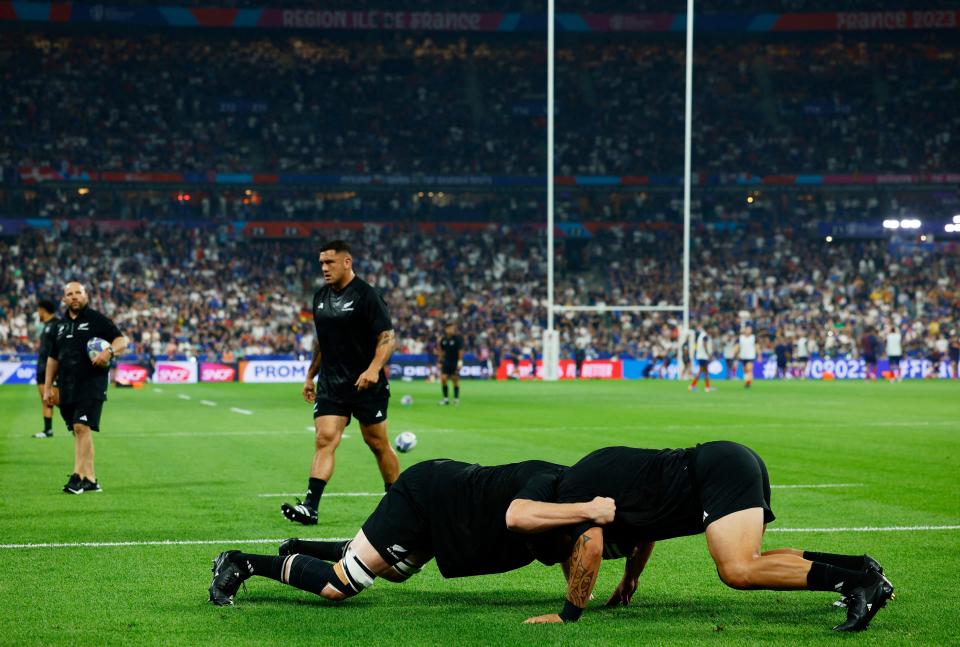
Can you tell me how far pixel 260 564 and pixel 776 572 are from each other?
9.18 ft

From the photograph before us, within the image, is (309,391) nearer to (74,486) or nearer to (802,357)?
(74,486)

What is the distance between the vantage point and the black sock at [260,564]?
22.5 ft

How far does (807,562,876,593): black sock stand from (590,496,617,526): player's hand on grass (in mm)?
1097

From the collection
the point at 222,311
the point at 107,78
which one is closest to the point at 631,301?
the point at 222,311

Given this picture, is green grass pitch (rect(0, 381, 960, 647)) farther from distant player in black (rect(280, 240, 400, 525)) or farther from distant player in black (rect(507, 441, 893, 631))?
distant player in black (rect(280, 240, 400, 525))

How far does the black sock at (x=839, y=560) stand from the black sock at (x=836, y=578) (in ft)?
0.51

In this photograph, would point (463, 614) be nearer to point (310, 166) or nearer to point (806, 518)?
point (806, 518)

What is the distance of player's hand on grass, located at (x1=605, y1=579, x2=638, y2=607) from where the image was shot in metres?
6.77

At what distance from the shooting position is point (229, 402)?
102 ft

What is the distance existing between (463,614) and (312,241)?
182 ft

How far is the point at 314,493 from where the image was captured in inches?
395

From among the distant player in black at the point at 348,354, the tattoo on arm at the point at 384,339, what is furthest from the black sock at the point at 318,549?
the tattoo on arm at the point at 384,339

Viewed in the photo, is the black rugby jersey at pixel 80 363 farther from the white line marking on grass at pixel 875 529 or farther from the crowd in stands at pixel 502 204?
the crowd in stands at pixel 502 204

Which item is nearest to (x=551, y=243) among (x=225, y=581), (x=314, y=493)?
(x=314, y=493)
